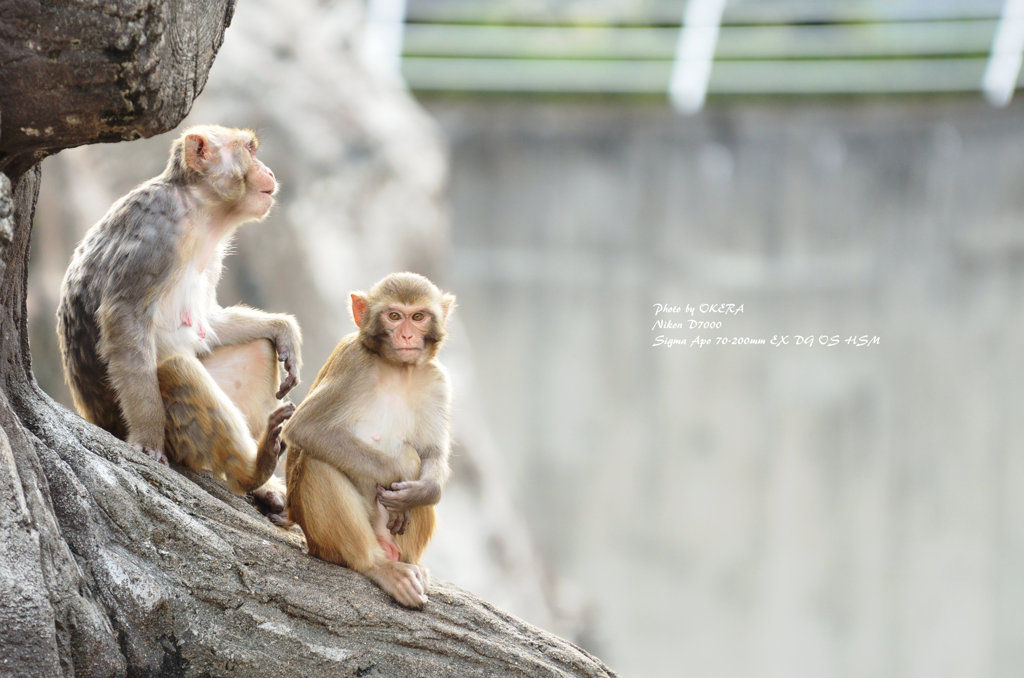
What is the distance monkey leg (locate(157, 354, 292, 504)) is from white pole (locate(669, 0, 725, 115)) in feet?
30.5

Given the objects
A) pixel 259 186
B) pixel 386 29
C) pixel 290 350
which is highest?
pixel 386 29

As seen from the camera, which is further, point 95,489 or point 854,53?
point 854,53

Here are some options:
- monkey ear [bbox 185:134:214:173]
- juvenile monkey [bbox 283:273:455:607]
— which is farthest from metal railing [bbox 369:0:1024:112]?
juvenile monkey [bbox 283:273:455:607]

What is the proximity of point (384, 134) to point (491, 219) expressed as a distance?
10.1ft

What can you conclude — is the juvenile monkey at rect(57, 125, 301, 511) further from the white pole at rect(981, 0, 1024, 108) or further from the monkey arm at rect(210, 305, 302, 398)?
the white pole at rect(981, 0, 1024, 108)

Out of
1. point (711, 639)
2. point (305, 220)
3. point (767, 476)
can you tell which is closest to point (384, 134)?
point (305, 220)

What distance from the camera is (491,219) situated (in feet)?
43.5

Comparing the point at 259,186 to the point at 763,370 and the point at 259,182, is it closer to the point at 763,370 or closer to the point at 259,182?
the point at 259,182

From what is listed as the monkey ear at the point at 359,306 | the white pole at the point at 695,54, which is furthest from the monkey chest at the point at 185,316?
the white pole at the point at 695,54

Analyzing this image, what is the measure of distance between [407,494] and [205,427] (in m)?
0.90

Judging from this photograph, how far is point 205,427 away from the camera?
429cm

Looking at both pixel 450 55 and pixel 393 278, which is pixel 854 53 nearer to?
pixel 450 55

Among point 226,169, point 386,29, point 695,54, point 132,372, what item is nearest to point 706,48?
point 695,54

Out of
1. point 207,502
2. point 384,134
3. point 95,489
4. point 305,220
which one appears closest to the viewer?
point 95,489
